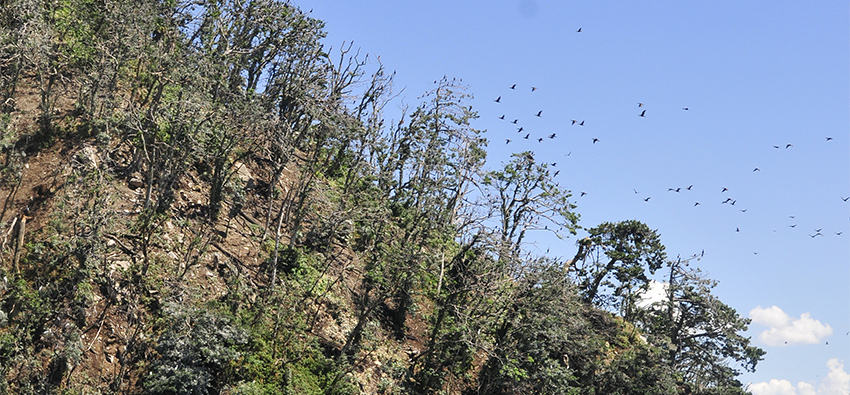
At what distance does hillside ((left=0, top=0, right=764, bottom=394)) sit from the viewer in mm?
19672

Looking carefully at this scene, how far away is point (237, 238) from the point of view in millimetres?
25891

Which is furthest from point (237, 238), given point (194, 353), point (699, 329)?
point (699, 329)

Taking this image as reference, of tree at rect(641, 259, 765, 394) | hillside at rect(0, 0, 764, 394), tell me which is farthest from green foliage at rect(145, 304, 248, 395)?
tree at rect(641, 259, 765, 394)

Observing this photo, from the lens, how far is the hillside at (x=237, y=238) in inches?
774

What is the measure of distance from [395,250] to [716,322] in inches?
914

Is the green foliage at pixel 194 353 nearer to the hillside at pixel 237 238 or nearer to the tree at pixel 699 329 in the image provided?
the hillside at pixel 237 238

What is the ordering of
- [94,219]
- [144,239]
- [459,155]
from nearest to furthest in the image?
[94,219] → [144,239] → [459,155]

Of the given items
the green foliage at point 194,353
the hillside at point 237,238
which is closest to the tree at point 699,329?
the hillside at point 237,238

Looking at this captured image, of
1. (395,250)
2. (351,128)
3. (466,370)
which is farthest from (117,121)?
(466,370)

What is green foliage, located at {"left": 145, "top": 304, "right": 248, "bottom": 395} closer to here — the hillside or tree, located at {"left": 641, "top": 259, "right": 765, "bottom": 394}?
the hillside

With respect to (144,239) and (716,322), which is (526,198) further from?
(144,239)

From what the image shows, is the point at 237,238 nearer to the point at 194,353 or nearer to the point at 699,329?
the point at 194,353

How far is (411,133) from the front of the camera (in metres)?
33.5

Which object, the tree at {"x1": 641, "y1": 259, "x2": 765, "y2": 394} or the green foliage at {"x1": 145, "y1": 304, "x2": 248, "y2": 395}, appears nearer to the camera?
the green foliage at {"x1": 145, "y1": 304, "x2": 248, "y2": 395}
